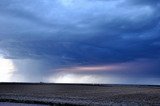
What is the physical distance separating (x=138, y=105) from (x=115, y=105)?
353cm

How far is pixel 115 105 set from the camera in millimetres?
51625

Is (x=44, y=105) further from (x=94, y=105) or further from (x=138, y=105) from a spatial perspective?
(x=138, y=105)

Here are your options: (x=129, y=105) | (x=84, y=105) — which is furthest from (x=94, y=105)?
(x=129, y=105)

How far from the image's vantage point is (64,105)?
170 ft

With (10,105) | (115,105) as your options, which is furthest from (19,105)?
(115,105)

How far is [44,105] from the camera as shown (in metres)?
51.4

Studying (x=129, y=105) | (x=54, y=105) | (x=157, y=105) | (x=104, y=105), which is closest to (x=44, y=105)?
(x=54, y=105)

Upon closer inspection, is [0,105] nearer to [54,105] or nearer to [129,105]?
[54,105]

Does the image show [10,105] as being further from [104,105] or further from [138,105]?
[138,105]

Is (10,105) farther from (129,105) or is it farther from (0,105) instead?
(129,105)

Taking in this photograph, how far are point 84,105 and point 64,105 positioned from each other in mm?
3084

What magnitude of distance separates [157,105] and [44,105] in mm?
16897

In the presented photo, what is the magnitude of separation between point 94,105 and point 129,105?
208 inches

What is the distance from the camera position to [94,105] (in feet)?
172
